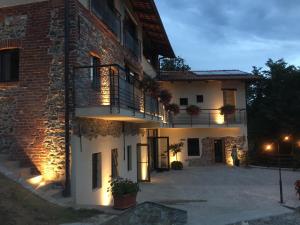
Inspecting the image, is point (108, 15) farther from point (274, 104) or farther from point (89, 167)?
point (274, 104)

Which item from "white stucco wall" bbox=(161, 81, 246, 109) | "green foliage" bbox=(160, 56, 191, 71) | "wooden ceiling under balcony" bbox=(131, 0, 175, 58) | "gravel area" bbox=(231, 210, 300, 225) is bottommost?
"gravel area" bbox=(231, 210, 300, 225)

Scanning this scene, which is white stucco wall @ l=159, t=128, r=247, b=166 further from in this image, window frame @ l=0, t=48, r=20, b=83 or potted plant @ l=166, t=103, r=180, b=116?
window frame @ l=0, t=48, r=20, b=83

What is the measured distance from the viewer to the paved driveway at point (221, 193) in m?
11.0

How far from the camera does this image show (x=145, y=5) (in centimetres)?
1752

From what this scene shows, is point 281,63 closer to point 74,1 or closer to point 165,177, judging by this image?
point 165,177

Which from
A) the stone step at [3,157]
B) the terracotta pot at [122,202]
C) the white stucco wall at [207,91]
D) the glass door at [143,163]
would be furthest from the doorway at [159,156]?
the stone step at [3,157]

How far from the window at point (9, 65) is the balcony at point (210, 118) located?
17211 mm

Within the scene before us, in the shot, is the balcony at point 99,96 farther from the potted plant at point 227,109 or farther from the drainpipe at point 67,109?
the potted plant at point 227,109

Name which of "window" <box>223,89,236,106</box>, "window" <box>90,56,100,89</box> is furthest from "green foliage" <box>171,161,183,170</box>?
"window" <box>90,56,100,89</box>

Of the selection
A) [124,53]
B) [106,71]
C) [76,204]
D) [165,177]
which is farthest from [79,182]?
[165,177]

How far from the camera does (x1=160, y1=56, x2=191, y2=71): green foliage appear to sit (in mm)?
47059

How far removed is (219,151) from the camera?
28797mm

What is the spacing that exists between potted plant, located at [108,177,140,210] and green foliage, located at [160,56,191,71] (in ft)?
120

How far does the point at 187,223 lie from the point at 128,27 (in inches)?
437
